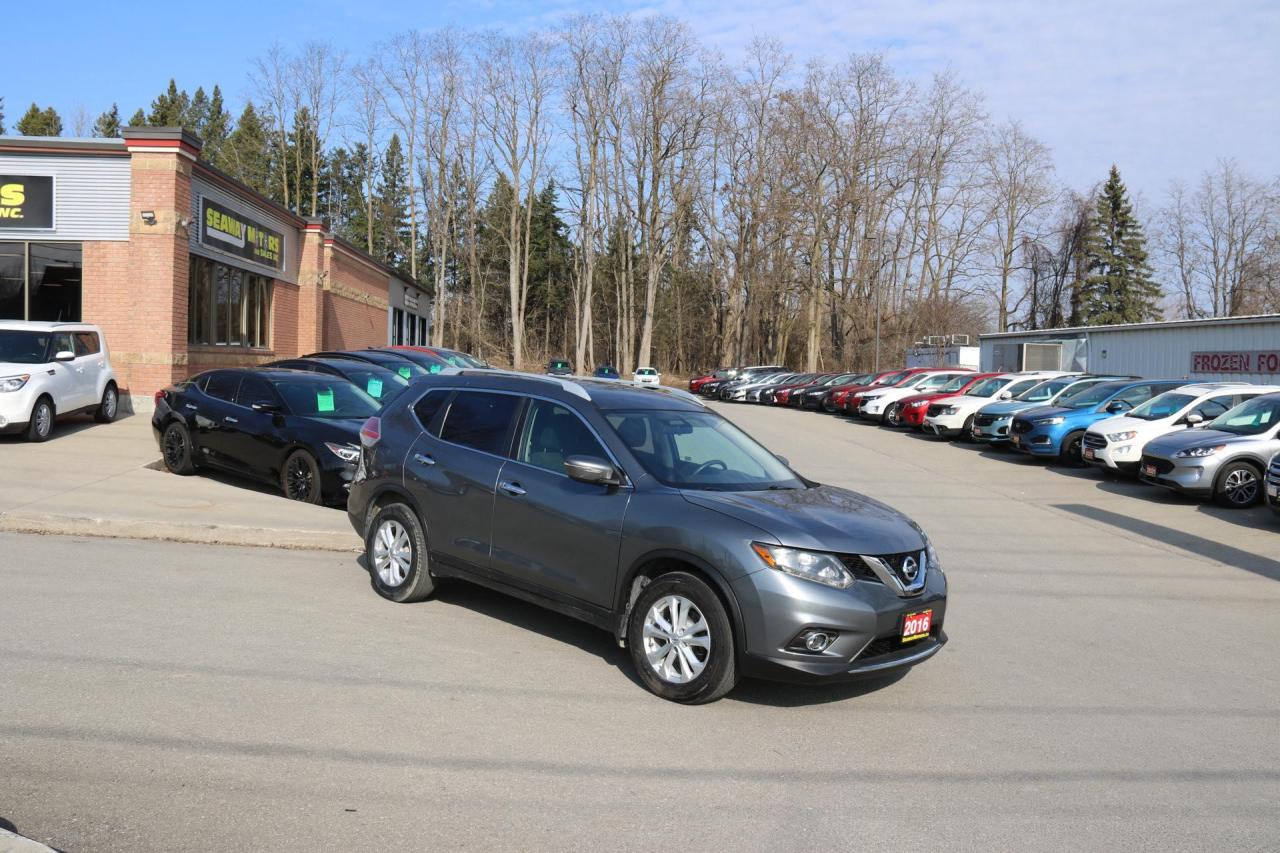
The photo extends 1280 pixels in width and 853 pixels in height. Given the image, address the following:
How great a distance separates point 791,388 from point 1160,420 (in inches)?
1042

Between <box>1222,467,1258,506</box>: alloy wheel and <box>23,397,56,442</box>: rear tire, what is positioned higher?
<box>23,397,56,442</box>: rear tire

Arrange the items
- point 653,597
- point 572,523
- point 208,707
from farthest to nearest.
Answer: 1. point 572,523
2. point 653,597
3. point 208,707

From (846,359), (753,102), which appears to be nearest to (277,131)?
(753,102)

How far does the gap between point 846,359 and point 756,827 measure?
70.0m

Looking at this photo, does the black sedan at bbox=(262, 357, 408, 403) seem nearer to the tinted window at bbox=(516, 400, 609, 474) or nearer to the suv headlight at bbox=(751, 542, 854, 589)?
the tinted window at bbox=(516, 400, 609, 474)

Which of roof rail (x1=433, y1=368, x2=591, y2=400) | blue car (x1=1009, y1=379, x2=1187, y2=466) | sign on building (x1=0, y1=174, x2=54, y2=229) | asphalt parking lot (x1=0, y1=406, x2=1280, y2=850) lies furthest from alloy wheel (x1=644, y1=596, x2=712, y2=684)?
sign on building (x1=0, y1=174, x2=54, y2=229)

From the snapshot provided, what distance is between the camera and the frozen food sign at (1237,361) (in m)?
30.2

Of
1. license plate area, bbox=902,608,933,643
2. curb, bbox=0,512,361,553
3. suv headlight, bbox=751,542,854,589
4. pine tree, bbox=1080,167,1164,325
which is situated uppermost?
pine tree, bbox=1080,167,1164,325

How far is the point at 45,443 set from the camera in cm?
1543

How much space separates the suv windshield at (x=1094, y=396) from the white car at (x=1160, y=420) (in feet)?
7.93

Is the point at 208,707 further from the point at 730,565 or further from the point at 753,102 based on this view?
the point at 753,102

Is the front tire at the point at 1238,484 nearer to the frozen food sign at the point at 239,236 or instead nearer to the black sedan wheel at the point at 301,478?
the black sedan wheel at the point at 301,478

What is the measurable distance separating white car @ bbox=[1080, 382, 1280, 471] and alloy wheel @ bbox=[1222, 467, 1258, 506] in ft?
6.69

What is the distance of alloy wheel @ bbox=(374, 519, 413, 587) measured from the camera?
23.9 ft
